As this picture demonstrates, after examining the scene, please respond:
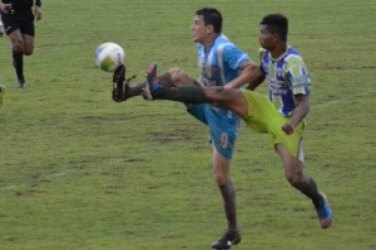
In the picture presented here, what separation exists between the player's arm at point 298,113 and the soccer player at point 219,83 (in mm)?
526

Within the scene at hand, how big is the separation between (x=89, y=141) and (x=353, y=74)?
8.28 m

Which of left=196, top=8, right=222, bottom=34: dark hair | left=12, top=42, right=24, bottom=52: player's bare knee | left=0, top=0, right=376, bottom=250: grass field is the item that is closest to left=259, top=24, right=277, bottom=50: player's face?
left=196, top=8, right=222, bottom=34: dark hair

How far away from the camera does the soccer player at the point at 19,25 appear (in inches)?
885

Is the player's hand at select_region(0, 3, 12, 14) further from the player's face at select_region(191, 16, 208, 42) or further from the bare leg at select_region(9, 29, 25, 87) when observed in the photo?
the player's face at select_region(191, 16, 208, 42)

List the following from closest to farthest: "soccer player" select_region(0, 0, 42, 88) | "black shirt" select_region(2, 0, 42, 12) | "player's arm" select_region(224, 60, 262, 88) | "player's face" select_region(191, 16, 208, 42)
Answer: "player's arm" select_region(224, 60, 262, 88) → "player's face" select_region(191, 16, 208, 42) → "soccer player" select_region(0, 0, 42, 88) → "black shirt" select_region(2, 0, 42, 12)

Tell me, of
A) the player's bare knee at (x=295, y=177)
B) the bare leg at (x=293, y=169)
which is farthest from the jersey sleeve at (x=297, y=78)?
Result: the player's bare knee at (x=295, y=177)

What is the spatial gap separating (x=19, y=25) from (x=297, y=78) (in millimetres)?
12594

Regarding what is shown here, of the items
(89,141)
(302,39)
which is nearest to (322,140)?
(89,141)

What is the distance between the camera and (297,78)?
11.0m

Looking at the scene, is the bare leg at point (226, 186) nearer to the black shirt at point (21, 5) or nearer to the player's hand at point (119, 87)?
the player's hand at point (119, 87)

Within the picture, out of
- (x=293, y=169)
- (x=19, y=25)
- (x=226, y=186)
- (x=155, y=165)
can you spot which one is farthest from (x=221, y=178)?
(x=19, y=25)

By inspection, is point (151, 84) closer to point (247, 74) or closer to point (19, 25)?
point (247, 74)

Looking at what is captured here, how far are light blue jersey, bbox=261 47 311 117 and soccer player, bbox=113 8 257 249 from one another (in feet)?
0.69

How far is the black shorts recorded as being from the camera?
74.0 ft
